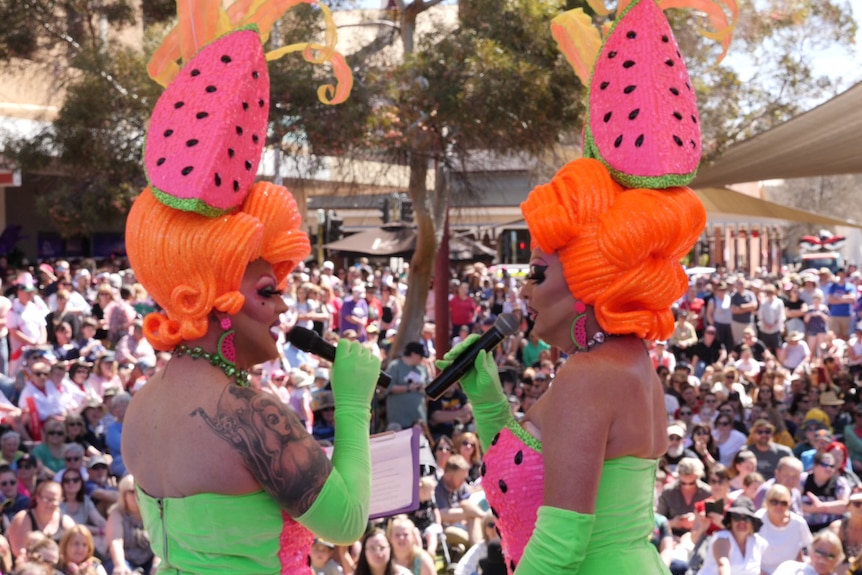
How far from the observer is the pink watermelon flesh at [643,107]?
112 inches

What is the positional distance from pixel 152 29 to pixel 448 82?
17.8 feet

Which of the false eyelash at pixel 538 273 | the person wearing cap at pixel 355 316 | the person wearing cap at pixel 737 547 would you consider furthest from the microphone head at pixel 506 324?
the person wearing cap at pixel 355 316

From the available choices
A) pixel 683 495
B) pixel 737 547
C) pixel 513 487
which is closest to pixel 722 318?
pixel 683 495

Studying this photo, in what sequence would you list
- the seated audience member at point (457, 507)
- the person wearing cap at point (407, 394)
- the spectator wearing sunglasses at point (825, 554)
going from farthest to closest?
1. the person wearing cap at point (407, 394)
2. the seated audience member at point (457, 507)
3. the spectator wearing sunglasses at point (825, 554)

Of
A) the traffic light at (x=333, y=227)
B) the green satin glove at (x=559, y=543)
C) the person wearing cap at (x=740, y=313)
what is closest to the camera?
the green satin glove at (x=559, y=543)

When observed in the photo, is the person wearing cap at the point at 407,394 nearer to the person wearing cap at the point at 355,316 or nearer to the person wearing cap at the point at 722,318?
the person wearing cap at the point at 355,316

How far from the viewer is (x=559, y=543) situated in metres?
2.62

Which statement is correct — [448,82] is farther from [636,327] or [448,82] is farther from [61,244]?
[61,244]

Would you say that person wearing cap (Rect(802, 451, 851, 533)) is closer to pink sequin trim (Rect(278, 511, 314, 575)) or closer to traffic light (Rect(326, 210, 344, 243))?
pink sequin trim (Rect(278, 511, 314, 575))

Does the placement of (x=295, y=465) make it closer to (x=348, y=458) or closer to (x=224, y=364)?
(x=348, y=458)

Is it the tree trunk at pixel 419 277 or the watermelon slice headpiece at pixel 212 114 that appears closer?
the watermelon slice headpiece at pixel 212 114

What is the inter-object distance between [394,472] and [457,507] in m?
5.03

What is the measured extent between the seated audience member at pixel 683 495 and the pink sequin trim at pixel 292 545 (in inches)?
224

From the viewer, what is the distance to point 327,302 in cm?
1555
